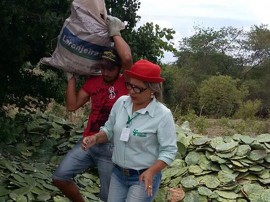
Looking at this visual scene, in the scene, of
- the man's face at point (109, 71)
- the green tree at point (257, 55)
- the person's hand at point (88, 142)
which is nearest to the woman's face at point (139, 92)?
the person's hand at point (88, 142)

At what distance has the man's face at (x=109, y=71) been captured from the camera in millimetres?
3182

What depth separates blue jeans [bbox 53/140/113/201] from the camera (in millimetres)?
3252

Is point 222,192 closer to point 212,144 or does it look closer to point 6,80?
point 212,144

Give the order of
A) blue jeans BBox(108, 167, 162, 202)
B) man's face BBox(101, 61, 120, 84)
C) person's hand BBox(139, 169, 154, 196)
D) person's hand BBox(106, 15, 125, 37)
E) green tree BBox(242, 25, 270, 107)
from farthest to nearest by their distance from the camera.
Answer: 1. green tree BBox(242, 25, 270, 107)
2. person's hand BBox(106, 15, 125, 37)
3. man's face BBox(101, 61, 120, 84)
4. blue jeans BBox(108, 167, 162, 202)
5. person's hand BBox(139, 169, 154, 196)

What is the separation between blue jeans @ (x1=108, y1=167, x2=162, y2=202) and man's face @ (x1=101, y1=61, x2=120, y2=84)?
0.68 metres

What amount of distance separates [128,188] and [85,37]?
1.12m

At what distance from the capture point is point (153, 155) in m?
2.69

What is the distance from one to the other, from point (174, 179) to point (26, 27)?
2.46 m

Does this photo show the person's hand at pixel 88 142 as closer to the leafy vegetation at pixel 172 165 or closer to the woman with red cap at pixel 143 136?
the woman with red cap at pixel 143 136

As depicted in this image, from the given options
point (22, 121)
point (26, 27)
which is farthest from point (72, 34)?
point (22, 121)

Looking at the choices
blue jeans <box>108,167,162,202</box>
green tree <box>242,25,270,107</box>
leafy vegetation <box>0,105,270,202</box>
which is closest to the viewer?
blue jeans <box>108,167,162,202</box>

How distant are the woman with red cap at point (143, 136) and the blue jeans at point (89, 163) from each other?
1.52 feet

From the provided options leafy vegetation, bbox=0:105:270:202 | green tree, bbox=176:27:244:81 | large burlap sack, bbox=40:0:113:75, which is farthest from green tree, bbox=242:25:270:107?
large burlap sack, bbox=40:0:113:75

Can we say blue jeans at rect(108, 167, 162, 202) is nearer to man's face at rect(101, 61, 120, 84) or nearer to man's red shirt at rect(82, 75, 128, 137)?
man's red shirt at rect(82, 75, 128, 137)
